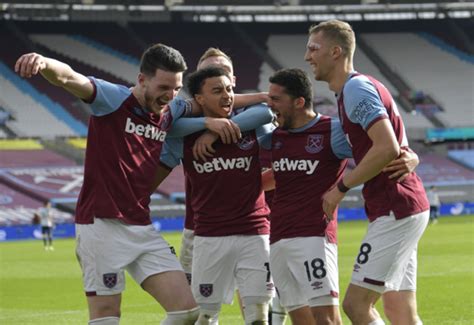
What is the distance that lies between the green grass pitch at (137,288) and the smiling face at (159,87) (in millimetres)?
5411

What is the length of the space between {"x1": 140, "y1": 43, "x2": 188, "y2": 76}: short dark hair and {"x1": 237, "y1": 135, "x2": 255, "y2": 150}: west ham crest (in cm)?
105

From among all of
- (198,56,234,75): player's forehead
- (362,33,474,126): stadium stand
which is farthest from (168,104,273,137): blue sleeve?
(362,33,474,126): stadium stand

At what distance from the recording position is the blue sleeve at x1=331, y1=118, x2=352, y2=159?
25.1 ft

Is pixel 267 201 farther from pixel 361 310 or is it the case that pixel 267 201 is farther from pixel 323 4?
pixel 323 4

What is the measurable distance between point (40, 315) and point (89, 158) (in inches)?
280

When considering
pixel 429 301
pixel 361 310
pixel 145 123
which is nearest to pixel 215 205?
pixel 145 123

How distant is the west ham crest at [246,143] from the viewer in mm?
7957

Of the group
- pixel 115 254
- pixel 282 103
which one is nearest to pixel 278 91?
pixel 282 103

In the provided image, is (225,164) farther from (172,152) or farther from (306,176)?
(306,176)

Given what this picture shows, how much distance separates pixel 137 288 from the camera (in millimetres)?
17422

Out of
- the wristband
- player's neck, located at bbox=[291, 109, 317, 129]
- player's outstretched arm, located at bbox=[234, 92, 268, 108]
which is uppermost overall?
player's outstretched arm, located at bbox=[234, 92, 268, 108]

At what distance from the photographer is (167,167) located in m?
8.06

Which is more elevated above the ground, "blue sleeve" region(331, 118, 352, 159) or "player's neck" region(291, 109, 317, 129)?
"player's neck" region(291, 109, 317, 129)

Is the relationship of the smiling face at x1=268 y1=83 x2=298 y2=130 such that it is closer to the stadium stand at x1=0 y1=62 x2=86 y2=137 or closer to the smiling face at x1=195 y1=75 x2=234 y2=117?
the smiling face at x1=195 y1=75 x2=234 y2=117
